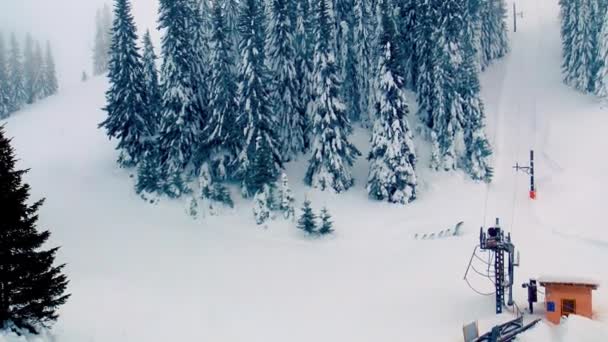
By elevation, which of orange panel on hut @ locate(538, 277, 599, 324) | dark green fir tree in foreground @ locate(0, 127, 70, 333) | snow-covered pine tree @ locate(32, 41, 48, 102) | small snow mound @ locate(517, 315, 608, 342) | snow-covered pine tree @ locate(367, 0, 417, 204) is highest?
snow-covered pine tree @ locate(32, 41, 48, 102)

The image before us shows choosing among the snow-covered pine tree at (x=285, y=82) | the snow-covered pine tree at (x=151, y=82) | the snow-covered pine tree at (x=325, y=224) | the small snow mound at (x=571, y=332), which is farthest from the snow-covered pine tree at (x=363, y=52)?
the small snow mound at (x=571, y=332)

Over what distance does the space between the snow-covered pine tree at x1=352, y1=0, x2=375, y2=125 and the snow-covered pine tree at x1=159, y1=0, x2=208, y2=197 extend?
41.7 ft

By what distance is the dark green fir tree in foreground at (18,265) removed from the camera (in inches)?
572

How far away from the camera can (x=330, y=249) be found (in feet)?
100

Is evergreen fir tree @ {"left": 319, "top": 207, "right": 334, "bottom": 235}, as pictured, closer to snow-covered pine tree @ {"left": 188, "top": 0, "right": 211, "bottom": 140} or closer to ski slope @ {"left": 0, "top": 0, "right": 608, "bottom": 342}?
Result: ski slope @ {"left": 0, "top": 0, "right": 608, "bottom": 342}

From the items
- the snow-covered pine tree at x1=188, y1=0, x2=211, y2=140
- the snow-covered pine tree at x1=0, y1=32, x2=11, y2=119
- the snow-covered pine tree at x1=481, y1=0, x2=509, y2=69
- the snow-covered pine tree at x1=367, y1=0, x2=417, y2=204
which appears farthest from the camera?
the snow-covered pine tree at x1=0, y1=32, x2=11, y2=119

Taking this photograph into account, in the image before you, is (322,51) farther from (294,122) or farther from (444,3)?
(444,3)

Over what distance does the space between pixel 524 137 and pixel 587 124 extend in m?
5.21

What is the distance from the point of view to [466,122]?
39812mm

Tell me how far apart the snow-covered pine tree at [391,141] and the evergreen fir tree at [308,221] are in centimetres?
591

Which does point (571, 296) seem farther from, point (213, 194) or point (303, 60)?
point (303, 60)

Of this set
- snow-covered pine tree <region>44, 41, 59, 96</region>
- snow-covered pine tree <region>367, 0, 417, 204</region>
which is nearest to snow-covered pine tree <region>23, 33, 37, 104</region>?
snow-covered pine tree <region>44, 41, 59, 96</region>

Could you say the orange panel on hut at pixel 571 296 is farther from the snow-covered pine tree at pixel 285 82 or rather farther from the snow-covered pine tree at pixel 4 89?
the snow-covered pine tree at pixel 4 89

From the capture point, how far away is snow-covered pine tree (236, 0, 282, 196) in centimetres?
3544
